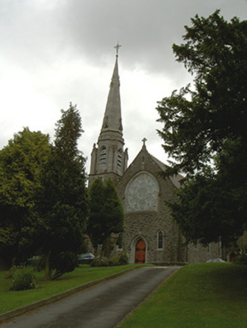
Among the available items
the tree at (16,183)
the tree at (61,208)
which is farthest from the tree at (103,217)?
the tree at (61,208)

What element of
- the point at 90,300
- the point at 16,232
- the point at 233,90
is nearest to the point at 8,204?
the point at 16,232

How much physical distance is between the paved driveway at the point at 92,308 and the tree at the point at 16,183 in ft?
33.0

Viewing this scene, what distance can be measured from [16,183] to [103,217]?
8082mm

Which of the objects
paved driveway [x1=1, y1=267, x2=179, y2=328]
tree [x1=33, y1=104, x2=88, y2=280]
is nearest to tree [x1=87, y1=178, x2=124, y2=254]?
tree [x1=33, y1=104, x2=88, y2=280]

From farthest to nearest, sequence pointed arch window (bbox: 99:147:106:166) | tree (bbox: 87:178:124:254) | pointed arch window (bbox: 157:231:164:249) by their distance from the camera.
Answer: pointed arch window (bbox: 99:147:106:166), pointed arch window (bbox: 157:231:164:249), tree (bbox: 87:178:124:254)

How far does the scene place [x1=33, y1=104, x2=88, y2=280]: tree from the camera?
18.1m

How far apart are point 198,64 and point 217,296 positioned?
9440 mm

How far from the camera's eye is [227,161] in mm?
→ 12992

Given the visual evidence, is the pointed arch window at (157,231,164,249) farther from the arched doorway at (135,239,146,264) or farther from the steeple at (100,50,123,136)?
the steeple at (100,50,123,136)

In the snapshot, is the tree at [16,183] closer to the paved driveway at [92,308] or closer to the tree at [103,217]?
the tree at [103,217]

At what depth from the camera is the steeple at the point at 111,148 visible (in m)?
46.8

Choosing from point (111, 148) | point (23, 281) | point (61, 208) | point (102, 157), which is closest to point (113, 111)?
point (111, 148)

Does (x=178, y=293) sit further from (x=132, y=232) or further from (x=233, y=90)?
(x=132, y=232)

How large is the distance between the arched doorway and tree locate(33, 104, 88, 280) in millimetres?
17298
